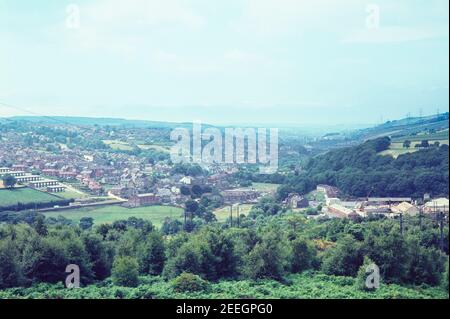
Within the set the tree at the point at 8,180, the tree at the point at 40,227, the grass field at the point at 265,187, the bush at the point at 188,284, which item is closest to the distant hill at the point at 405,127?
the grass field at the point at 265,187

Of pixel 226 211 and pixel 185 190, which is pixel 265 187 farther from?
pixel 185 190

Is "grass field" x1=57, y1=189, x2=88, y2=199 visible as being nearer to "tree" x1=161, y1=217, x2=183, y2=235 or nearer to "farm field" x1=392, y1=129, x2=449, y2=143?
"tree" x1=161, y1=217, x2=183, y2=235

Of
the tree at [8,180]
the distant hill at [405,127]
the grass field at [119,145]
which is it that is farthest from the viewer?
the grass field at [119,145]

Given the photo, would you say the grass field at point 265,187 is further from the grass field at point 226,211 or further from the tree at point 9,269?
the tree at point 9,269

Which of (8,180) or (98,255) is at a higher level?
(8,180)

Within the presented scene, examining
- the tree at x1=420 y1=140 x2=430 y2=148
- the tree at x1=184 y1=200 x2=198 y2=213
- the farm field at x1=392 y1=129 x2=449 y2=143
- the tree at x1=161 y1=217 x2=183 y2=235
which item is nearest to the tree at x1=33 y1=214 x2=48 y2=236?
the tree at x1=161 y1=217 x2=183 y2=235

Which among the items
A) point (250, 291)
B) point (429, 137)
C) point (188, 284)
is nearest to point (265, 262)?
point (250, 291)

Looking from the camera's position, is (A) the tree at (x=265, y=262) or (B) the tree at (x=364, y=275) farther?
(A) the tree at (x=265, y=262)
